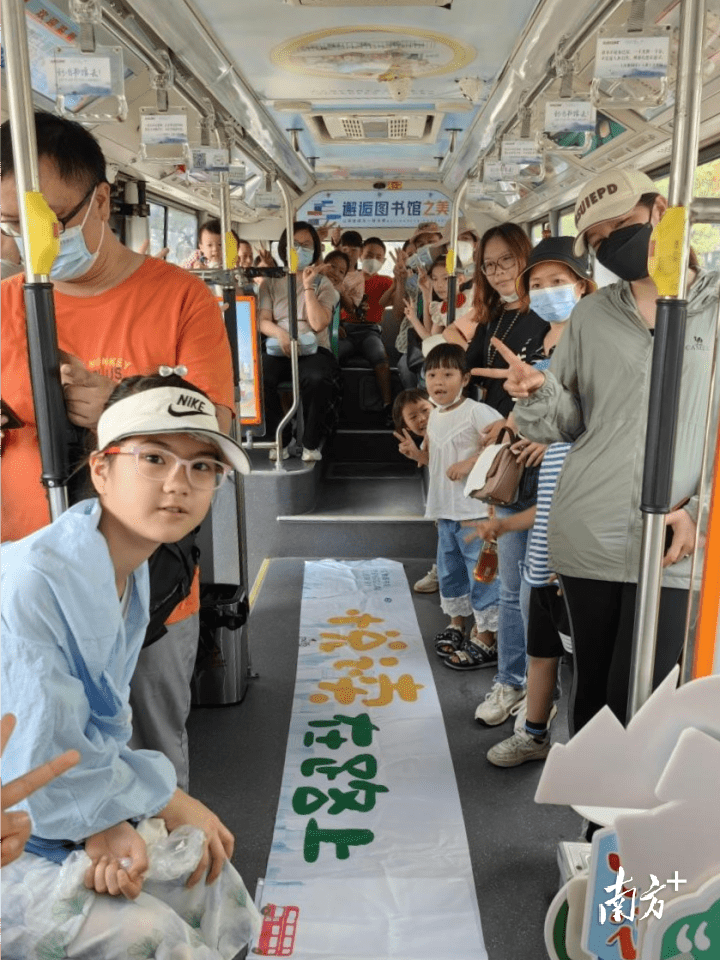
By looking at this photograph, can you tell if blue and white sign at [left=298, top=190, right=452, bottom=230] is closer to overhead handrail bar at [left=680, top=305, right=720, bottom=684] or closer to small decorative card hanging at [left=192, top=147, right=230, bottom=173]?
small decorative card hanging at [left=192, top=147, right=230, bottom=173]

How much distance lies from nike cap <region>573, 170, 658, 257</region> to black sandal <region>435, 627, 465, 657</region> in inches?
90.6

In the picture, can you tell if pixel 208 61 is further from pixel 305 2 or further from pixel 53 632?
pixel 53 632

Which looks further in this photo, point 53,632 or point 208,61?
point 208,61

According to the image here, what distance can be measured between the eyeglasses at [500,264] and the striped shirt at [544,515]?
111cm

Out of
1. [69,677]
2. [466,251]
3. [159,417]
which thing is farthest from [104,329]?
[466,251]

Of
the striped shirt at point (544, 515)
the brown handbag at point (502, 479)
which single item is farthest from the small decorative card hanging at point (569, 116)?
the striped shirt at point (544, 515)

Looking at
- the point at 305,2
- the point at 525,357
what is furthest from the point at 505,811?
the point at 305,2

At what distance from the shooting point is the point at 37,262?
135cm

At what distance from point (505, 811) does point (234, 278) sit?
2.19 metres

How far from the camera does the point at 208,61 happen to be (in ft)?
14.1

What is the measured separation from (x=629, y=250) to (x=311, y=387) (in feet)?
14.1

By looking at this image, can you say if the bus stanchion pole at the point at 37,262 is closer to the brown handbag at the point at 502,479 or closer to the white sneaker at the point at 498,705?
the brown handbag at the point at 502,479

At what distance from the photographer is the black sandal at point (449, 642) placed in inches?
152

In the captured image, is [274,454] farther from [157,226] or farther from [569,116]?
[569,116]
